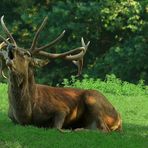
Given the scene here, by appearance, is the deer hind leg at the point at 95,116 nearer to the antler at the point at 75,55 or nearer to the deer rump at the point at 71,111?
the deer rump at the point at 71,111

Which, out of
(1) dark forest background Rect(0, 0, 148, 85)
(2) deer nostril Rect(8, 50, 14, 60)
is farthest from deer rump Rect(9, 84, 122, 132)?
(1) dark forest background Rect(0, 0, 148, 85)

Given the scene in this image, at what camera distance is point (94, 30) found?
3322 cm

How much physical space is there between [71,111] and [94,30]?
23162mm

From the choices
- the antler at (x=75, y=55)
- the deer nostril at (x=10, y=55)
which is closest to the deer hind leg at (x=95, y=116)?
the antler at (x=75, y=55)

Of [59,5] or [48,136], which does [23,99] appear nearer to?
[48,136]

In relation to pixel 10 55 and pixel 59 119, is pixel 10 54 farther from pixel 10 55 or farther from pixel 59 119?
pixel 59 119

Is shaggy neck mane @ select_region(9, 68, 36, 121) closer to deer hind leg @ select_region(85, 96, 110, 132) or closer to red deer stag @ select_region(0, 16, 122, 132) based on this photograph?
red deer stag @ select_region(0, 16, 122, 132)

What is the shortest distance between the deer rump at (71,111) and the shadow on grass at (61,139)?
19.1 inches

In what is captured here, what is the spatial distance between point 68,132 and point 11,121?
1.47 meters

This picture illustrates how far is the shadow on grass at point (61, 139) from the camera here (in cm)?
842

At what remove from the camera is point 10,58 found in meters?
9.31

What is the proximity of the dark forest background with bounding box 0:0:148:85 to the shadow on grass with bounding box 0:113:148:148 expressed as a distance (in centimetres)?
2039

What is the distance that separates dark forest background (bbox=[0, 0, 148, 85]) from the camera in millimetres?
30391

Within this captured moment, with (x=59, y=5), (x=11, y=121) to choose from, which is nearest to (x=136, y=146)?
(x=11, y=121)
